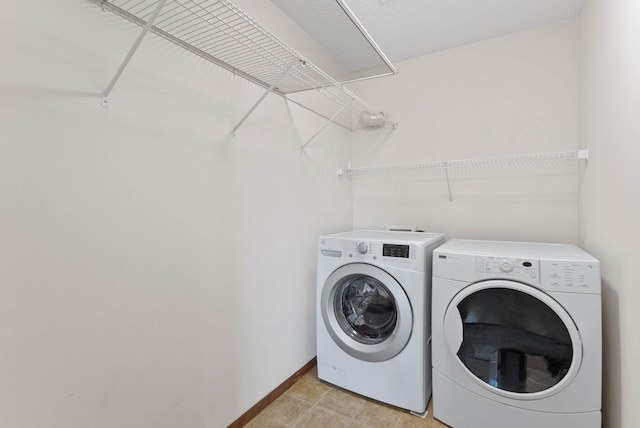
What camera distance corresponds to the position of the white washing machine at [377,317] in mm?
1688

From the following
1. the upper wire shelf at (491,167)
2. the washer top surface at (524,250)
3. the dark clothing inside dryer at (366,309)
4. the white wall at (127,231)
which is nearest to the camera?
the white wall at (127,231)

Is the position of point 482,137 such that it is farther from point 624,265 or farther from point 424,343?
point 424,343

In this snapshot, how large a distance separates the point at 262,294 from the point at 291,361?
577 mm

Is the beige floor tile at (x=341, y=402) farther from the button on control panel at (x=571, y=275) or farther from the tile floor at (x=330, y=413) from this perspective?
the button on control panel at (x=571, y=275)

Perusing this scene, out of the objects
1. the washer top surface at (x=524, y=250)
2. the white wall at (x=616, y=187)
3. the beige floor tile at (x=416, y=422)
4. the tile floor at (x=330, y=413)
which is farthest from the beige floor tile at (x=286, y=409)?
the white wall at (x=616, y=187)

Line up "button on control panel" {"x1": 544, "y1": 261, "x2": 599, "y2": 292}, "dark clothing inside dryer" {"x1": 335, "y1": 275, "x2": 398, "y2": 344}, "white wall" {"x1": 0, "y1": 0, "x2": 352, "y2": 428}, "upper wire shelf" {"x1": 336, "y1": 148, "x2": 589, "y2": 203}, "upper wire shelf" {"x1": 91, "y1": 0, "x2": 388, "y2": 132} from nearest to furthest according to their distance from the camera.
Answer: "white wall" {"x1": 0, "y1": 0, "x2": 352, "y2": 428}
"upper wire shelf" {"x1": 91, "y1": 0, "x2": 388, "y2": 132}
"button on control panel" {"x1": 544, "y1": 261, "x2": 599, "y2": 292}
"dark clothing inside dryer" {"x1": 335, "y1": 275, "x2": 398, "y2": 344}
"upper wire shelf" {"x1": 336, "y1": 148, "x2": 589, "y2": 203}

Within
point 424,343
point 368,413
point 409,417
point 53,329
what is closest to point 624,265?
point 424,343

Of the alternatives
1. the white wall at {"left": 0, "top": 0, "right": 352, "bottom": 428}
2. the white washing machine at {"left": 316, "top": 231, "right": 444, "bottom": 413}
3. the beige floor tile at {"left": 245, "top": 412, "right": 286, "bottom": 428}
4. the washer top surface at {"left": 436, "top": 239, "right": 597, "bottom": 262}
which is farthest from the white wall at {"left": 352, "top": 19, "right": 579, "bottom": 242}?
the beige floor tile at {"left": 245, "top": 412, "right": 286, "bottom": 428}

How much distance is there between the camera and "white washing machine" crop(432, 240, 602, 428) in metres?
1.30

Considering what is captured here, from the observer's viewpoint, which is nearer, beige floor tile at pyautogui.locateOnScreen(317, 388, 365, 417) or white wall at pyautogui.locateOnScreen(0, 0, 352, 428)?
white wall at pyautogui.locateOnScreen(0, 0, 352, 428)

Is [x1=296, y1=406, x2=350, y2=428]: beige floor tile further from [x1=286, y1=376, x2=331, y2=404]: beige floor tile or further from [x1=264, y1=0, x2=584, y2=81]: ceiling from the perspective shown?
[x1=264, y1=0, x2=584, y2=81]: ceiling

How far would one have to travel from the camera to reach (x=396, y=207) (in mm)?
2623

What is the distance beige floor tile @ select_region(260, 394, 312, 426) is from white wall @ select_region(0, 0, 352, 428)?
0.11m

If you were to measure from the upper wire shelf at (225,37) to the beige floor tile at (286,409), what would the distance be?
5.73 ft
